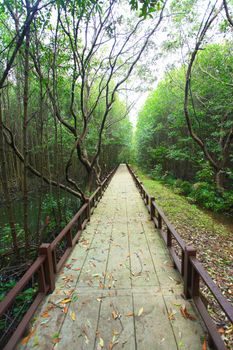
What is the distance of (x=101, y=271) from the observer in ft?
9.60

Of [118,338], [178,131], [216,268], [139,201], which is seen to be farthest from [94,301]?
[178,131]

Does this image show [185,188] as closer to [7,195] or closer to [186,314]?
[186,314]

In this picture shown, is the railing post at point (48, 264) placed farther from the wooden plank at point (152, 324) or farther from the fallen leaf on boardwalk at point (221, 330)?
the fallen leaf on boardwalk at point (221, 330)

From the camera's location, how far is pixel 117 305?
2.23 meters

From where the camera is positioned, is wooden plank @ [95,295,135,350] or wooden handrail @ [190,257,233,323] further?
wooden plank @ [95,295,135,350]

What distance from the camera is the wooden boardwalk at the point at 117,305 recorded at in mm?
1804

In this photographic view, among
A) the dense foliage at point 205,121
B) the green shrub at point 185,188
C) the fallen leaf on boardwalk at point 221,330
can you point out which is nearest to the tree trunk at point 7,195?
the fallen leaf on boardwalk at point 221,330

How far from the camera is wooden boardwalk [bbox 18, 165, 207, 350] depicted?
1804mm

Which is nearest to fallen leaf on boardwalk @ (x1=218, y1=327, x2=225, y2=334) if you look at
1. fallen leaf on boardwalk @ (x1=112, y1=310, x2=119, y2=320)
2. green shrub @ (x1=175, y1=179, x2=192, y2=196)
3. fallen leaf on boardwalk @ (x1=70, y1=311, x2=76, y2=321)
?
fallen leaf on boardwalk @ (x1=112, y1=310, x2=119, y2=320)

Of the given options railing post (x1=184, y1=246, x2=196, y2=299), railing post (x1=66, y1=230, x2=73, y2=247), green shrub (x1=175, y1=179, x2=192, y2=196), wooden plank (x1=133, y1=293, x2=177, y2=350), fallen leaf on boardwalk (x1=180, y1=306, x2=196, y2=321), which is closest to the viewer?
wooden plank (x1=133, y1=293, x2=177, y2=350)

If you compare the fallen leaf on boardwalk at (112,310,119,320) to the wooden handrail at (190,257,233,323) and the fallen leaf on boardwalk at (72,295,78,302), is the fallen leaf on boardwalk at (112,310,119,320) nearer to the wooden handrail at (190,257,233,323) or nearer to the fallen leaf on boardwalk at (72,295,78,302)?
the fallen leaf on boardwalk at (72,295,78,302)

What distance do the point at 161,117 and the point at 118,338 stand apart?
16169 millimetres

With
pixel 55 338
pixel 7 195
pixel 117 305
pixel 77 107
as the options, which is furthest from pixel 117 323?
pixel 77 107

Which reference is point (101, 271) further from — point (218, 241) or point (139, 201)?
point (139, 201)
